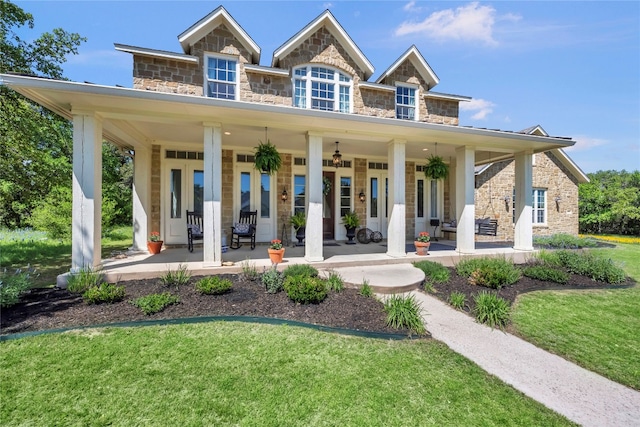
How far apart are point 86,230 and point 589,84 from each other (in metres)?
13.9

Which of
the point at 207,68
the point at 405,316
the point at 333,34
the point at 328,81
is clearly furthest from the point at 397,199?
the point at 207,68

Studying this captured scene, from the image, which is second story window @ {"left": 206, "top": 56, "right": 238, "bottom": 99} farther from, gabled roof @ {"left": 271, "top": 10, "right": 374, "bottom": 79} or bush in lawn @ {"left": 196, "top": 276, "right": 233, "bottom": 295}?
bush in lawn @ {"left": 196, "top": 276, "right": 233, "bottom": 295}

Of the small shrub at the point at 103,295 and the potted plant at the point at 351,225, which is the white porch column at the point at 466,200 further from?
the small shrub at the point at 103,295

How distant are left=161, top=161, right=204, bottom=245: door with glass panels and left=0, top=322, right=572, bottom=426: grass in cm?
510

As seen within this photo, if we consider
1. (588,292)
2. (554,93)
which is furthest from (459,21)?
(588,292)

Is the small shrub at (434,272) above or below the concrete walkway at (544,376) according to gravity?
above

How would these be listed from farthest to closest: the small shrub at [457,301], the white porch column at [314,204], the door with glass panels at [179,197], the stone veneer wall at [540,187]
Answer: the stone veneer wall at [540,187]
the door with glass panels at [179,197]
the white porch column at [314,204]
the small shrub at [457,301]

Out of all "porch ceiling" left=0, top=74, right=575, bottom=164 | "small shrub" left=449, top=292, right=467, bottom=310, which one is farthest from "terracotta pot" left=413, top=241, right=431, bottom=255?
"porch ceiling" left=0, top=74, right=575, bottom=164

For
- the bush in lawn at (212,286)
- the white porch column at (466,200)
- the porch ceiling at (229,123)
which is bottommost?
the bush in lawn at (212,286)

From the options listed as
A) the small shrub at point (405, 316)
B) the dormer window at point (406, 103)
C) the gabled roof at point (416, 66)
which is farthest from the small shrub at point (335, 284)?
the gabled roof at point (416, 66)

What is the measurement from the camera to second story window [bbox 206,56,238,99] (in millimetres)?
8102

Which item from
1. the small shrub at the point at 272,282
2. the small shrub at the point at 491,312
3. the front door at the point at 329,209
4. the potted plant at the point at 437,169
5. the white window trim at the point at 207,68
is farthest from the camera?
the front door at the point at 329,209

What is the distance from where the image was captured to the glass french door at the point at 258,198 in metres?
8.21

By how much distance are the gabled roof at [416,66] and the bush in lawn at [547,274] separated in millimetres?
7584
